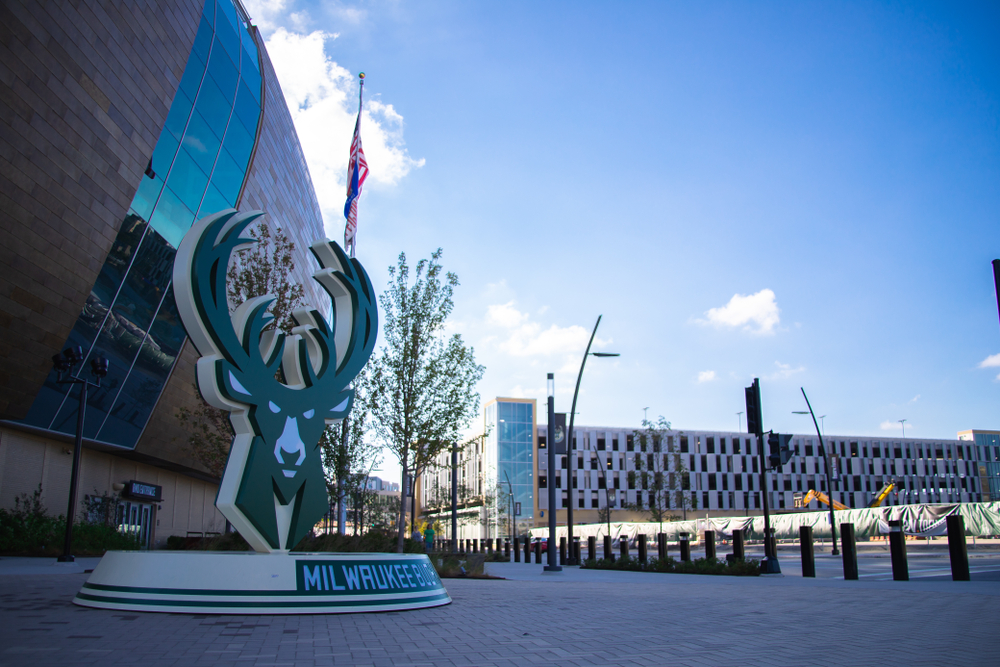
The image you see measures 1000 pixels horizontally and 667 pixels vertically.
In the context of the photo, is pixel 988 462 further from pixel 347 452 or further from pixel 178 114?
pixel 178 114

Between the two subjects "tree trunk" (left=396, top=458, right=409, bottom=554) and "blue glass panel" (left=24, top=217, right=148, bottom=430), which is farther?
"blue glass panel" (left=24, top=217, right=148, bottom=430)

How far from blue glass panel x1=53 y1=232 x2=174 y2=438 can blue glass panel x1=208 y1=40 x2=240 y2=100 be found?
23.8 ft

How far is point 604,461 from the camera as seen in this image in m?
93.7

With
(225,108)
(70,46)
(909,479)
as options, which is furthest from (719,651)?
(909,479)

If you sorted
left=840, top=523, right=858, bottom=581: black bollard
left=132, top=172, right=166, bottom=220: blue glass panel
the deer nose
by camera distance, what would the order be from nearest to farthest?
1. the deer nose
2. left=840, top=523, right=858, bottom=581: black bollard
3. left=132, top=172, right=166, bottom=220: blue glass panel

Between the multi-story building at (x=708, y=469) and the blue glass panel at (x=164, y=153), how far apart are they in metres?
67.5

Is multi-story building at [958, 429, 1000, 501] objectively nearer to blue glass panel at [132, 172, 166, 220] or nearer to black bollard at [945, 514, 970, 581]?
black bollard at [945, 514, 970, 581]

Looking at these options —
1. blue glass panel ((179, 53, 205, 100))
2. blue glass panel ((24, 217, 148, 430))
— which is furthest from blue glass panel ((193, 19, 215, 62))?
blue glass panel ((24, 217, 148, 430))

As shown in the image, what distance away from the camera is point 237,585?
28.4 feet

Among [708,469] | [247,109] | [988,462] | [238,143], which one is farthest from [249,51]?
[988,462]

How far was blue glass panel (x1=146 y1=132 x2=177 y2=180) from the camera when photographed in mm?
24891

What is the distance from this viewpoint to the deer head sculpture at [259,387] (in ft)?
32.0

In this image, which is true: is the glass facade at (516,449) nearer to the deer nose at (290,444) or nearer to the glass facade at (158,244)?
the glass facade at (158,244)

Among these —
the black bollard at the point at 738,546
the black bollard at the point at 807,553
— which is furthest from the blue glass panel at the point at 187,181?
the black bollard at the point at 807,553
